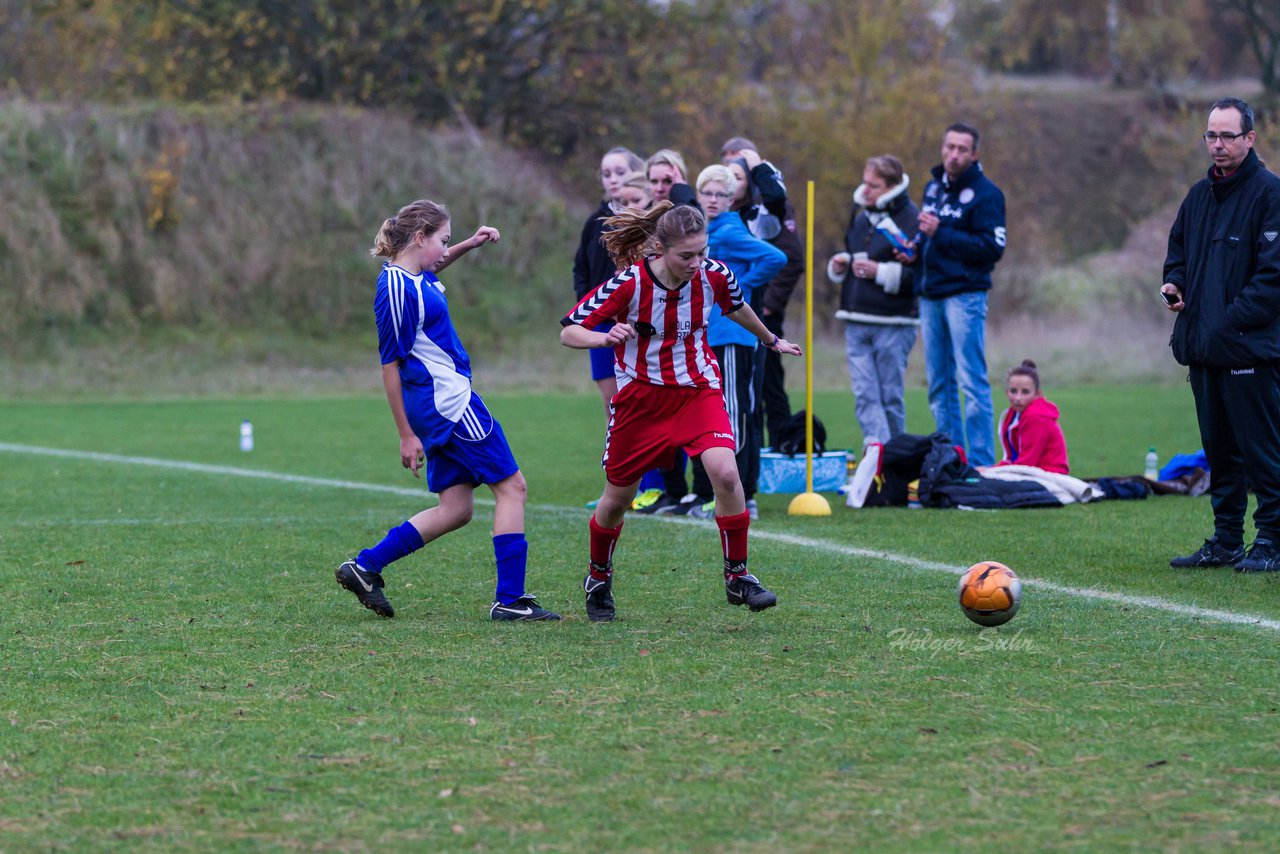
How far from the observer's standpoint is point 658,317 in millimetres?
6121

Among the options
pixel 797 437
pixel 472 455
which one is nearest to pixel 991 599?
pixel 472 455

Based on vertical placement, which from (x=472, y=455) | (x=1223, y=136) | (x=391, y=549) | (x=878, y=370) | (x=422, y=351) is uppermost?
(x=1223, y=136)

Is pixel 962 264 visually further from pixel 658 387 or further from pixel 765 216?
pixel 658 387

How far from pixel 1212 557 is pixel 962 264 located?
358 centimetres

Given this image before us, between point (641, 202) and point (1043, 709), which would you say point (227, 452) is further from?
point (1043, 709)

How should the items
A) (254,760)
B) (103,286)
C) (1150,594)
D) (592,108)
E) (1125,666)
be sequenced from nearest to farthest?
(254,760) → (1125,666) → (1150,594) → (103,286) → (592,108)

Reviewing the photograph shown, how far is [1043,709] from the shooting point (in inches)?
179

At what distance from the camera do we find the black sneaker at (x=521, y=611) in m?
6.11

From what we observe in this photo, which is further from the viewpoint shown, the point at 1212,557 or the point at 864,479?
the point at 864,479

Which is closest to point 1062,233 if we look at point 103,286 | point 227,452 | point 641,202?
point 103,286

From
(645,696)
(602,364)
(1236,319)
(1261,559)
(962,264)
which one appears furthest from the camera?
(962,264)

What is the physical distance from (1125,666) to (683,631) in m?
1.57

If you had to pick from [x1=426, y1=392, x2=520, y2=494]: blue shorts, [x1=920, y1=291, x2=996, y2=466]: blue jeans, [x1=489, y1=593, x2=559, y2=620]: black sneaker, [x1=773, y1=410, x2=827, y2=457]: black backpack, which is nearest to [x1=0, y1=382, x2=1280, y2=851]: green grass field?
[x1=489, y1=593, x2=559, y2=620]: black sneaker

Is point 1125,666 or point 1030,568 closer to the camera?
point 1125,666
